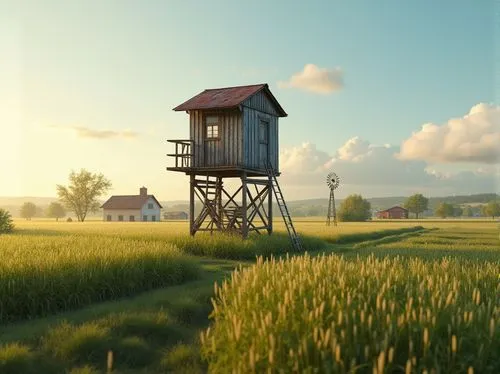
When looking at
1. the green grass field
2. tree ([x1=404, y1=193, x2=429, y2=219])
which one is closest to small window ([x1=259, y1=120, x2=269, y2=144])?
the green grass field

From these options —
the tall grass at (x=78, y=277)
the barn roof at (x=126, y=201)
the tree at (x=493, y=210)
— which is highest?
the barn roof at (x=126, y=201)

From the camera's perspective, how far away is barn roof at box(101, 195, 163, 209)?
107m

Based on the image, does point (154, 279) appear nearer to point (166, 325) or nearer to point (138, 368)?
point (166, 325)

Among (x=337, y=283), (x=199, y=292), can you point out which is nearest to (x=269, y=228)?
(x=199, y=292)

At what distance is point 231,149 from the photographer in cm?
2831

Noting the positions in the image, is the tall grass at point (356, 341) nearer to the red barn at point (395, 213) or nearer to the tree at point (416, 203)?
the tree at point (416, 203)

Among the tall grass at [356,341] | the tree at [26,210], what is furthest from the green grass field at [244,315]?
the tree at [26,210]

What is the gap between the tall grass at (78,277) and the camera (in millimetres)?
12352

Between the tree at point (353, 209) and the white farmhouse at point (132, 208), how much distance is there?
39.1 m

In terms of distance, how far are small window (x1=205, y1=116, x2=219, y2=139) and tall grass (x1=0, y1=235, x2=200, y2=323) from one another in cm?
1216

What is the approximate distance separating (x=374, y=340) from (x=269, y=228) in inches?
1016

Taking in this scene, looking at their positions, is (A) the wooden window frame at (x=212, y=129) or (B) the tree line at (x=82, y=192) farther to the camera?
(B) the tree line at (x=82, y=192)

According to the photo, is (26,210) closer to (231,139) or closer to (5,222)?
(5,222)

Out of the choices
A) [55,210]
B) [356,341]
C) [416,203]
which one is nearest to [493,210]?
[416,203]
